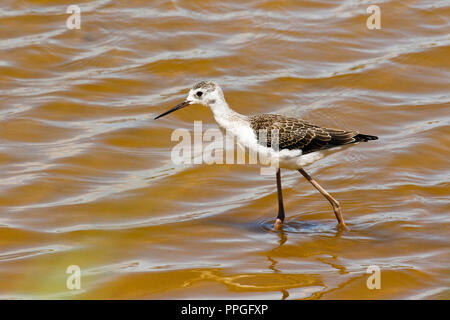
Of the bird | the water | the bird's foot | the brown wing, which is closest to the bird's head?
the bird

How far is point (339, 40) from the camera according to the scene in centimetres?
1266

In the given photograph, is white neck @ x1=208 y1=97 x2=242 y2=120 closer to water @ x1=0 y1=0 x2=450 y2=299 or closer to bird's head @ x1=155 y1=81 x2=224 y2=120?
bird's head @ x1=155 y1=81 x2=224 y2=120

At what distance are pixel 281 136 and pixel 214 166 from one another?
6.58 feet

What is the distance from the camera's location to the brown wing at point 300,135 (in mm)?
7609

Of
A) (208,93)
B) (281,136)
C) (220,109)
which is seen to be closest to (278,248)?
(281,136)

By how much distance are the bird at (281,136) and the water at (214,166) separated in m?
0.72

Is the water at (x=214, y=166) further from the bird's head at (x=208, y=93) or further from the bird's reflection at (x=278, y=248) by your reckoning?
the bird's head at (x=208, y=93)

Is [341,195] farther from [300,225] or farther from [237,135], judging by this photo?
[237,135]

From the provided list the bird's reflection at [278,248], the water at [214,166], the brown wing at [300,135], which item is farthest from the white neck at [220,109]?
the bird's reflection at [278,248]

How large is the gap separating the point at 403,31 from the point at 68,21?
17.9ft

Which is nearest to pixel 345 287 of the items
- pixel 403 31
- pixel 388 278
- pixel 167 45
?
pixel 388 278

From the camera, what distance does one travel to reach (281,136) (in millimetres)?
7594

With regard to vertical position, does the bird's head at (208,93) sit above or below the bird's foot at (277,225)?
above

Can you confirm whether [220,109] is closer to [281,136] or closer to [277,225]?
[281,136]
